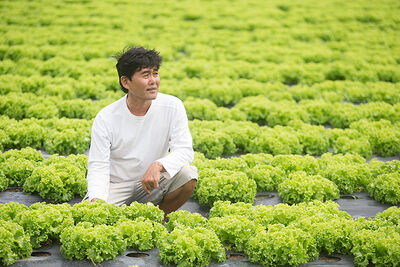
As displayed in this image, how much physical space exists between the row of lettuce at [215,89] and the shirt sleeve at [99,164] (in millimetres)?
6478

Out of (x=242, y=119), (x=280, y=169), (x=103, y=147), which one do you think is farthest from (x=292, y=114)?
(x=103, y=147)

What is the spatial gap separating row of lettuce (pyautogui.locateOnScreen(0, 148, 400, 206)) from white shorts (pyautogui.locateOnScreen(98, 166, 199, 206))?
865 millimetres

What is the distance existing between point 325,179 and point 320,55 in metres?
10.8

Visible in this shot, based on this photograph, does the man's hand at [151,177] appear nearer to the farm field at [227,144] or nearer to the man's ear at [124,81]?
the farm field at [227,144]

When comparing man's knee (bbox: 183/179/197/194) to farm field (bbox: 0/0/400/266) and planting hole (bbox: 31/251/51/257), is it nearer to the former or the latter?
farm field (bbox: 0/0/400/266)

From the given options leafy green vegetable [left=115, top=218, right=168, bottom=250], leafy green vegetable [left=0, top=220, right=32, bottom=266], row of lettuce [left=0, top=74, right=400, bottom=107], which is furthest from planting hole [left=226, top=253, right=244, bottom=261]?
row of lettuce [left=0, top=74, right=400, bottom=107]

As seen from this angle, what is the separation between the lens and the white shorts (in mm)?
6340

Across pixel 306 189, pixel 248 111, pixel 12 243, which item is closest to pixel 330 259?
pixel 306 189

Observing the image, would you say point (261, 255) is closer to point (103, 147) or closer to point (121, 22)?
point (103, 147)

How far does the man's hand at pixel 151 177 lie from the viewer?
584 cm

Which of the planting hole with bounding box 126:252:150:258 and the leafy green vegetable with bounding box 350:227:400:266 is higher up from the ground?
the leafy green vegetable with bounding box 350:227:400:266

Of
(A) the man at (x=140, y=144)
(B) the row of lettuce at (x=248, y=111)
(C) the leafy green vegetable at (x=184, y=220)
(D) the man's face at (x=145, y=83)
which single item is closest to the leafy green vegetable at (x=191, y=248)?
(C) the leafy green vegetable at (x=184, y=220)

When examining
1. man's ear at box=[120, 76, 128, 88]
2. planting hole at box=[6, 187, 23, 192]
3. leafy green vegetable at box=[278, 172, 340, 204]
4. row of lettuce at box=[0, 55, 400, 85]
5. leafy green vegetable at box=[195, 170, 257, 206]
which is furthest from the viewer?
row of lettuce at box=[0, 55, 400, 85]

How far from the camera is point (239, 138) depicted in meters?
9.65
